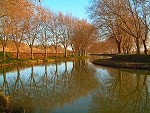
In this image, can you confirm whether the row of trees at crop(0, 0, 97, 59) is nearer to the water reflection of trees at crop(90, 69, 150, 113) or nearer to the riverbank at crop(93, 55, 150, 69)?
the riverbank at crop(93, 55, 150, 69)

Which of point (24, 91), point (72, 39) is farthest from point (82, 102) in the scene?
point (72, 39)

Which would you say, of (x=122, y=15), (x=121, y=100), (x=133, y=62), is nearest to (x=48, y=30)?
(x=122, y=15)

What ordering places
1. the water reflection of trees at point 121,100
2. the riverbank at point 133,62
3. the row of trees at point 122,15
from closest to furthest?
the water reflection of trees at point 121,100
the riverbank at point 133,62
the row of trees at point 122,15

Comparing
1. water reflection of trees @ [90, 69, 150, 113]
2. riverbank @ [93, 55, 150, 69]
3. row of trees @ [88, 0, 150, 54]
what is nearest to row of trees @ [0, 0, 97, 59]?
row of trees @ [88, 0, 150, 54]

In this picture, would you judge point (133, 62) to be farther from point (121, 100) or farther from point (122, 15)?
point (121, 100)

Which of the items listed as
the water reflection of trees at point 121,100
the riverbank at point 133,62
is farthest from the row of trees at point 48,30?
the water reflection of trees at point 121,100

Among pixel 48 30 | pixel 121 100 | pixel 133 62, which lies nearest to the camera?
pixel 121 100

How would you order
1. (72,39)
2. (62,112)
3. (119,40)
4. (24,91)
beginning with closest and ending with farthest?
1. (62,112)
2. (24,91)
3. (119,40)
4. (72,39)

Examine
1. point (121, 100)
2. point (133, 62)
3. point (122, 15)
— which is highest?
point (122, 15)

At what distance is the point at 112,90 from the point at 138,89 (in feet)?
6.13

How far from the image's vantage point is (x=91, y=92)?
17.9 metres

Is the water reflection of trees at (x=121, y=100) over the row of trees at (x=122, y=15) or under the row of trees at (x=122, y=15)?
under

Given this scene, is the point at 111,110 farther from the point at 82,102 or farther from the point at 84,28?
the point at 84,28

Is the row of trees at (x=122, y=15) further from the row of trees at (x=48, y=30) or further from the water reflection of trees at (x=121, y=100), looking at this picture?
the water reflection of trees at (x=121, y=100)
